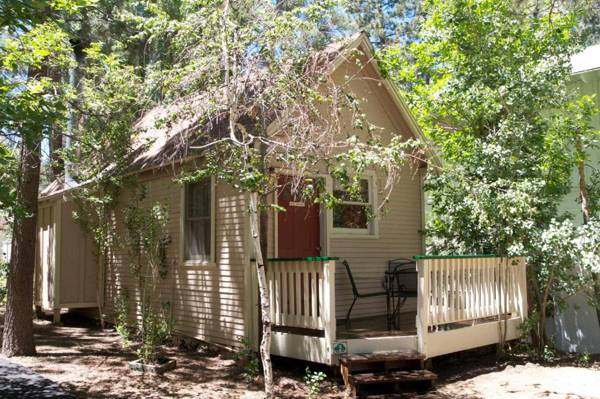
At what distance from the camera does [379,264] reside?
33.3ft

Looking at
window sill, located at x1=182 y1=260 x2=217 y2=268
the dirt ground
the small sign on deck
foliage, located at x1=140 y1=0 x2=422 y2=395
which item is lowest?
the dirt ground

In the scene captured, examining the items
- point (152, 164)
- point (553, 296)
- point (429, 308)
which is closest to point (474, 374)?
point (429, 308)

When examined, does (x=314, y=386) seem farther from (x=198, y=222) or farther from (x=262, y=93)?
(x=198, y=222)

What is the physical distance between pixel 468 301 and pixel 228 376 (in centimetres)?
367

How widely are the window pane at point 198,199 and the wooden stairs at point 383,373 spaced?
352 cm

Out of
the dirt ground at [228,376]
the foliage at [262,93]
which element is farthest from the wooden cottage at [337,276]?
the foliage at [262,93]

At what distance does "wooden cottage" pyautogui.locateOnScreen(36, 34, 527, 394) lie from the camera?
25.1 feet

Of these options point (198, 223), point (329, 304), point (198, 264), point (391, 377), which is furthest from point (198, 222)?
point (391, 377)

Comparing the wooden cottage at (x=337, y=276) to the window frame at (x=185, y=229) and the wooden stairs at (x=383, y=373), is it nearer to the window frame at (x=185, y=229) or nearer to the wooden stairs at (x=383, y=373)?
the window frame at (x=185, y=229)

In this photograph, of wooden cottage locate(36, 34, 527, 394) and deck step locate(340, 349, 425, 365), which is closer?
deck step locate(340, 349, 425, 365)

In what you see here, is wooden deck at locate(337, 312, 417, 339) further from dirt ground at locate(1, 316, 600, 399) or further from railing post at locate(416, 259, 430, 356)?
dirt ground at locate(1, 316, 600, 399)

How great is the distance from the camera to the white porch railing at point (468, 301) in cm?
775

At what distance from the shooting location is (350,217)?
32.7 feet

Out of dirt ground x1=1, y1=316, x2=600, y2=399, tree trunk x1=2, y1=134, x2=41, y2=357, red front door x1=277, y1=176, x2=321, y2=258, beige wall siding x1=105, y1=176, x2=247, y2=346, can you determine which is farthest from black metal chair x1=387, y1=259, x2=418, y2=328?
tree trunk x1=2, y1=134, x2=41, y2=357
